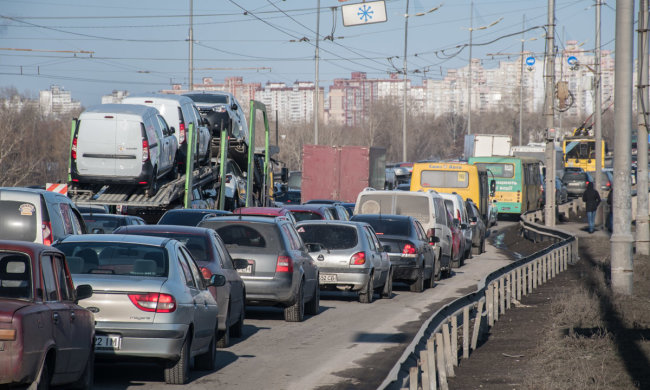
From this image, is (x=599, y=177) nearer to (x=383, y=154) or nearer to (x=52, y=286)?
(x=383, y=154)

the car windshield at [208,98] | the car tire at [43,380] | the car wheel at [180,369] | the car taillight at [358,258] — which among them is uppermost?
the car windshield at [208,98]

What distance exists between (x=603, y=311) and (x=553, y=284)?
7297 millimetres

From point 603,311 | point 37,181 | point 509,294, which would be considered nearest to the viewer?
point 603,311

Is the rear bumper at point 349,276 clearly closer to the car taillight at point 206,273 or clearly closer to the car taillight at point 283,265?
the car taillight at point 283,265

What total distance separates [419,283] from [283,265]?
704cm

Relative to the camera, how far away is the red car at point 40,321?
6.80 metres

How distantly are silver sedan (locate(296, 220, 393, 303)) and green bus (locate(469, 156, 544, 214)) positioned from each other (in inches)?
1144

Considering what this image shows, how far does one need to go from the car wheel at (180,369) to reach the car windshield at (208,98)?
21905 mm

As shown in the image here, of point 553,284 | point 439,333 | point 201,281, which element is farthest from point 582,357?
point 553,284

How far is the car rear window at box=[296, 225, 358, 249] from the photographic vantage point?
18516mm

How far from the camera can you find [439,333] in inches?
387

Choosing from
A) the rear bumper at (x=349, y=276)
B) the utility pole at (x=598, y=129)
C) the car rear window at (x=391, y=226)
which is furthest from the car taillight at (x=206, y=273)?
the utility pole at (x=598, y=129)

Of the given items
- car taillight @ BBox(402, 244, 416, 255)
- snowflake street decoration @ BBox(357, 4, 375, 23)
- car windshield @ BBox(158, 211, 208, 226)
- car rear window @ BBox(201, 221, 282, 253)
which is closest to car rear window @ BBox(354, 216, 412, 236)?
car taillight @ BBox(402, 244, 416, 255)

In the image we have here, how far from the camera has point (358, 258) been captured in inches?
717
